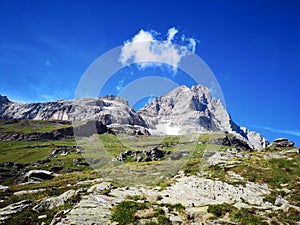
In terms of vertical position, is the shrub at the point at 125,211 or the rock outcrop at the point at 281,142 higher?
the rock outcrop at the point at 281,142

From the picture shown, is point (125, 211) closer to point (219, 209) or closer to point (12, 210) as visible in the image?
point (219, 209)

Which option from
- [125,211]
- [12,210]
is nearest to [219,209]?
[125,211]

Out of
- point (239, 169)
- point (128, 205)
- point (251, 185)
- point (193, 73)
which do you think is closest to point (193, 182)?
point (251, 185)

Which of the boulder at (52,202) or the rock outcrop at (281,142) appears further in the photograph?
the rock outcrop at (281,142)

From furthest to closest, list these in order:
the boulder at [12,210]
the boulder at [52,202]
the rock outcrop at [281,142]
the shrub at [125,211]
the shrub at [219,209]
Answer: the rock outcrop at [281,142] → the boulder at [52,202] → the boulder at [12,210] → the shrub at [219,209] → the shrub at [125,211]

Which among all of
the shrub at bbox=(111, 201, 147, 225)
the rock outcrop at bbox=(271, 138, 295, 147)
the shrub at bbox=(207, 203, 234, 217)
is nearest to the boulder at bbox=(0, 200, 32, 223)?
the shrub at bbox=(111, 201, 147, 225)

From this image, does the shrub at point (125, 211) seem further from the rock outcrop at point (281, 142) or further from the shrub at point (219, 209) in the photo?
the rock outcrop at point (281, 142)

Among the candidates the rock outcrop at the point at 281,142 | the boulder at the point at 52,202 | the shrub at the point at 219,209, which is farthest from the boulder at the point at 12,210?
the rock outcrop at the point at 281,142

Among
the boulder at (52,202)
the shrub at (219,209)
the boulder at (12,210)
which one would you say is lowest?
the boulder at (12,210)

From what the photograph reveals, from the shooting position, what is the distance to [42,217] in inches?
790

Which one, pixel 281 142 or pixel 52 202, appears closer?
pixel 52 202

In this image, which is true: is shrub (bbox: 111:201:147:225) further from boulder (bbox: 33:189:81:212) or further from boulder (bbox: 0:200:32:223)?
boulder (bbox: 0:200:32:223)

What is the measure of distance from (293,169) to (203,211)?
2144 cm

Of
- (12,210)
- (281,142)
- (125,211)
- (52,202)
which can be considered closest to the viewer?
(125,211)
